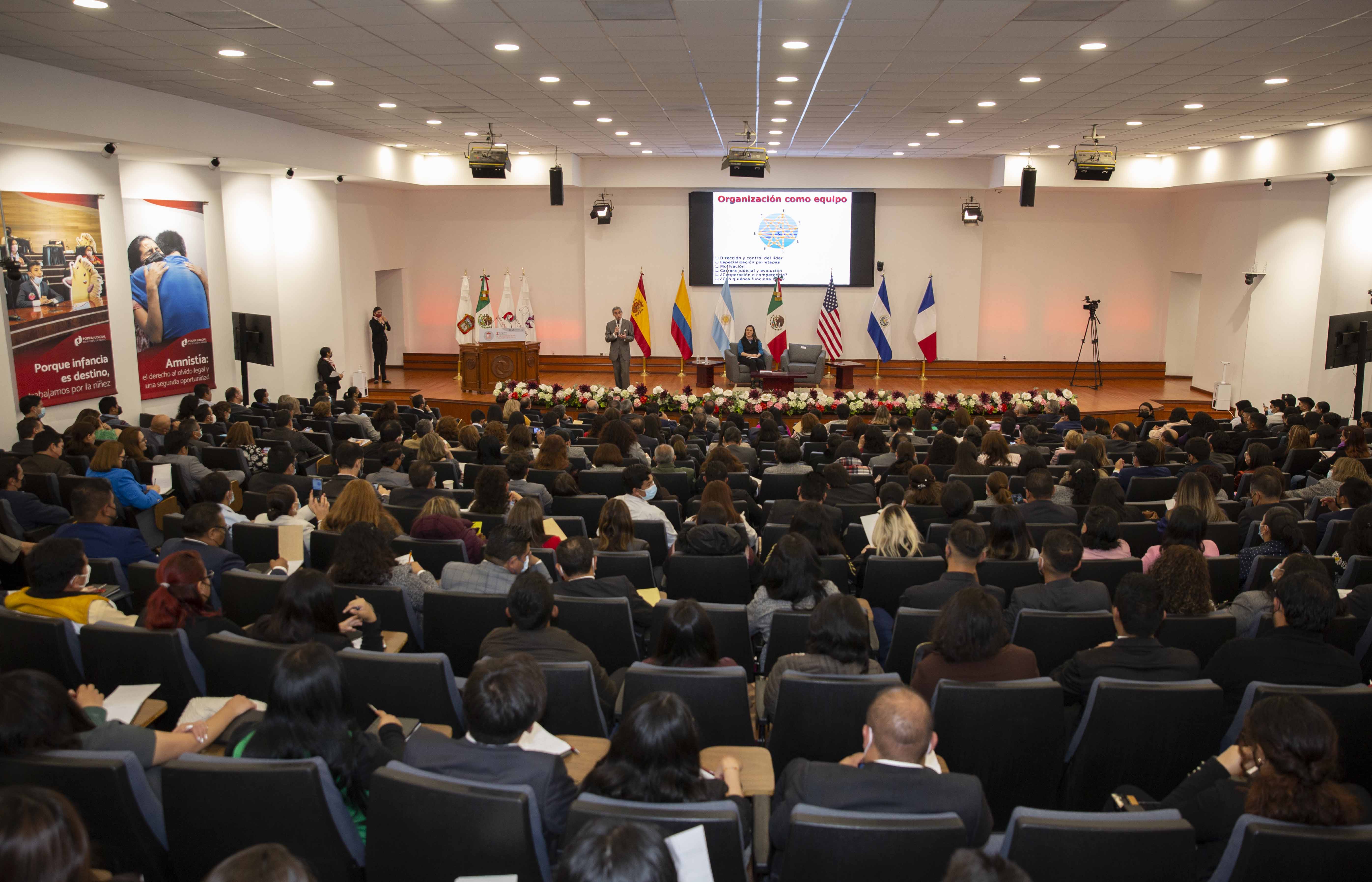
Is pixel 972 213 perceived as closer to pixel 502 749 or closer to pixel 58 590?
pixel 58 590

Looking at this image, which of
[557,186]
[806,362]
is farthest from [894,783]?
[806,362]

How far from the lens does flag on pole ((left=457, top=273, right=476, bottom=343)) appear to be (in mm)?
17938

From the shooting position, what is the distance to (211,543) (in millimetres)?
4676

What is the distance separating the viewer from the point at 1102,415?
14.5 m

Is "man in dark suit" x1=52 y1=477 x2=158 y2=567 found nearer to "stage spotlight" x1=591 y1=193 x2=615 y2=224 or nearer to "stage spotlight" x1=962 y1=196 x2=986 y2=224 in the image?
"stage spotlight" x1=591 y1=193 x2=615 y2=224

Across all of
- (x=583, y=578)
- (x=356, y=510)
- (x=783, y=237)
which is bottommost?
(x=583, y=578)

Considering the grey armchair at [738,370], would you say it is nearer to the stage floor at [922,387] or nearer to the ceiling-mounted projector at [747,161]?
the stage floor at [922,387]

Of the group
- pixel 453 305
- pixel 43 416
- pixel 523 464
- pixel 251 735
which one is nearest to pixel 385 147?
pixel 453 305

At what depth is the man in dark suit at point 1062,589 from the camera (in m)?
4.19

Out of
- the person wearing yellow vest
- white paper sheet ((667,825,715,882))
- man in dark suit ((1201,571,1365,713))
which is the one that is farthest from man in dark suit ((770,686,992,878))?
the person wearing yellow vest

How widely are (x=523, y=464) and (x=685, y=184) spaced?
477 inches

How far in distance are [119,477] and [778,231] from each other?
13676 mm

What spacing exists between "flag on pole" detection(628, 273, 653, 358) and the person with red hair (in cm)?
1456

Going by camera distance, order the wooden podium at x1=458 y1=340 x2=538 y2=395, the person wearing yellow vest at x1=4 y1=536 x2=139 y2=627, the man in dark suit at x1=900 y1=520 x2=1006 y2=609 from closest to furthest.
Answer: the person wearing yellow vest at x1=4 y1=536 x2=139 y2=627
the man in dark suit at x1=900 y1=520 x2=1006 y2=609
the wooden podium at x1=458 y1=340 x2=538 y2=395
